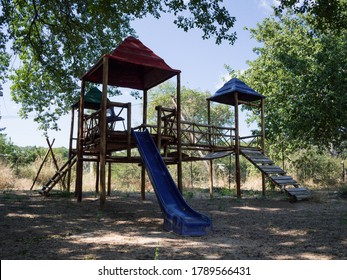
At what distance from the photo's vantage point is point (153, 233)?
662cm

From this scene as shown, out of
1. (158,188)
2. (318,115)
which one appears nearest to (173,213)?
(158,188)

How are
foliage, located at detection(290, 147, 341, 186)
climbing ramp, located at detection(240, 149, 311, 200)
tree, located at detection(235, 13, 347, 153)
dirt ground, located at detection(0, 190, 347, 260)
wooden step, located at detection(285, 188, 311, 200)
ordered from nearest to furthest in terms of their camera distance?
dirt ground, located at detection(0, 190, 347, 260), wooden step, located at detection(285, 188, 311, 200), climbing ramp, located at detection(240, 149, 311, 200), tree, located at detection(235, 13, 347, 153), foliage, located at detection(290, 147, 341, 186)

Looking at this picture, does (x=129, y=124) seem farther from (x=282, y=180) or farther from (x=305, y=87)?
(x=305, y=87)

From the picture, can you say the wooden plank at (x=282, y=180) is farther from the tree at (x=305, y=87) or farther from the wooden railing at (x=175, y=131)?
the tree at (x=305, y=87)

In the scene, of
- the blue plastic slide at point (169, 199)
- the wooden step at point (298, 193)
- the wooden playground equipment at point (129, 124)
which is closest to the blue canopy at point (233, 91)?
the wooden playground equipment at point (129, 124)

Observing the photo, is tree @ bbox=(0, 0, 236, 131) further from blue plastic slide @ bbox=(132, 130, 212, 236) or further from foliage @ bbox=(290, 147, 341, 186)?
foliage @ bbox=(290, 147, 341, 186)

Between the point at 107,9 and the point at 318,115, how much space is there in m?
11.2

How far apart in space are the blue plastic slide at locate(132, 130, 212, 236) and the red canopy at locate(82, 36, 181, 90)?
2.24 meters

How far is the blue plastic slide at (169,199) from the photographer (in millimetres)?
6570

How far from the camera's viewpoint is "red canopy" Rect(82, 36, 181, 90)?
10.1m

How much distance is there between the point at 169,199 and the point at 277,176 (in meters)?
6.88

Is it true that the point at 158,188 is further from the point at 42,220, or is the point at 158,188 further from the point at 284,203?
the point at 284,203

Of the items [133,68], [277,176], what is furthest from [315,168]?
[133,68]

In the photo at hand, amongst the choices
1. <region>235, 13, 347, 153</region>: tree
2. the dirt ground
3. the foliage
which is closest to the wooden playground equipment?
the dirt ground
